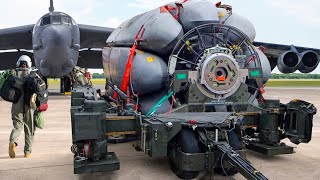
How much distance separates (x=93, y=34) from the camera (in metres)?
21.6

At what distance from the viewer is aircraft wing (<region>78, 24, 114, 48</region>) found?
2128 centimetres

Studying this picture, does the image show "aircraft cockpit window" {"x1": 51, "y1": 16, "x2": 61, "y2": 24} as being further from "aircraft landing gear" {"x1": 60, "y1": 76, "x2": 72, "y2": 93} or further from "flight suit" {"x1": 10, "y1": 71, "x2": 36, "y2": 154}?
"flight suit" {"x1": 10, "y1": 71, "x2": 36, "y2": 154}

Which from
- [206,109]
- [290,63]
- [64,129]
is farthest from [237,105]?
[290,63]

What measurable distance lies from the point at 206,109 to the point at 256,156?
1.48 metres

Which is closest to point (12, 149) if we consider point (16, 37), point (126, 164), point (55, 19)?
point (126, 164)

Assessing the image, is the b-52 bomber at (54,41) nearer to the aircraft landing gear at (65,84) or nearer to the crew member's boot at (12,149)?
the aircraft landing gear at (65,84)

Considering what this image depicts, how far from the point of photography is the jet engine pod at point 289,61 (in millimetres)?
13489

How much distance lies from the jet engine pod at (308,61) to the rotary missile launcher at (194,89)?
975 centimetres

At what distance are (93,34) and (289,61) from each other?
43.0 feet

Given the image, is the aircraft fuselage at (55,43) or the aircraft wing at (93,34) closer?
the aircraft fuselage at (55,43)

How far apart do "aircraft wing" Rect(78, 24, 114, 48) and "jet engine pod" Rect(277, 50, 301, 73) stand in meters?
11.8

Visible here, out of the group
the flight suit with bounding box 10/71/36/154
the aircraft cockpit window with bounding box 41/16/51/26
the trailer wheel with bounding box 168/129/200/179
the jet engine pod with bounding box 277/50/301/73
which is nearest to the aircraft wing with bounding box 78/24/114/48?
the aircraft cockpit window with bounding box 41/16/51/26

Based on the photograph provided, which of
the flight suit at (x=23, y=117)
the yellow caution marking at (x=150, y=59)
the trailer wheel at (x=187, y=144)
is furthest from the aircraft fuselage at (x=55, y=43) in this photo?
the trailer wheel at (x=187, y=144)

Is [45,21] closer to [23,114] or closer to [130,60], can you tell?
[23,114]
